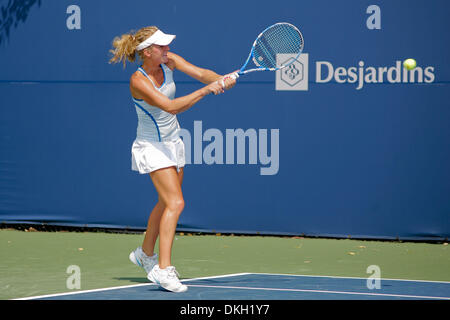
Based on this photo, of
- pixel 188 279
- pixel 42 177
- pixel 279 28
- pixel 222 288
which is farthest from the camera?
pixel 42 177

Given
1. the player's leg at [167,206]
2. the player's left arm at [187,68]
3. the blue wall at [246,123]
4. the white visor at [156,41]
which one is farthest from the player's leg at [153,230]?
the blue wall at [246,123]

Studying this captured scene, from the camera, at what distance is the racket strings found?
6816mm

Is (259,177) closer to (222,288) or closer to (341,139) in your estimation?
(341,139)

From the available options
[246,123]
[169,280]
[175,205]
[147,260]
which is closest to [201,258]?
[147,260]

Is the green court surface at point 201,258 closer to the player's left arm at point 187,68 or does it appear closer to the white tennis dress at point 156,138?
the white tennis dress at point 156,138

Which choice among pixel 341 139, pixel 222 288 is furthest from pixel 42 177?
pixel 222 288

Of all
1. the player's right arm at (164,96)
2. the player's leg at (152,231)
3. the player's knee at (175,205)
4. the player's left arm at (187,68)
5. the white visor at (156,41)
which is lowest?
the player's leg at (152,231)

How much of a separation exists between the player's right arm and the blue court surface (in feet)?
4.06

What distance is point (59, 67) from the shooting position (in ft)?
30.8

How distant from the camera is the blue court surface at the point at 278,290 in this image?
19.0ft

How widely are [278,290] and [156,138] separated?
1.35m

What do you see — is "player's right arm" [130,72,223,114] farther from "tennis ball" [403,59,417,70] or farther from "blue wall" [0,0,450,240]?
"blue wall" [0,0,450,240]
